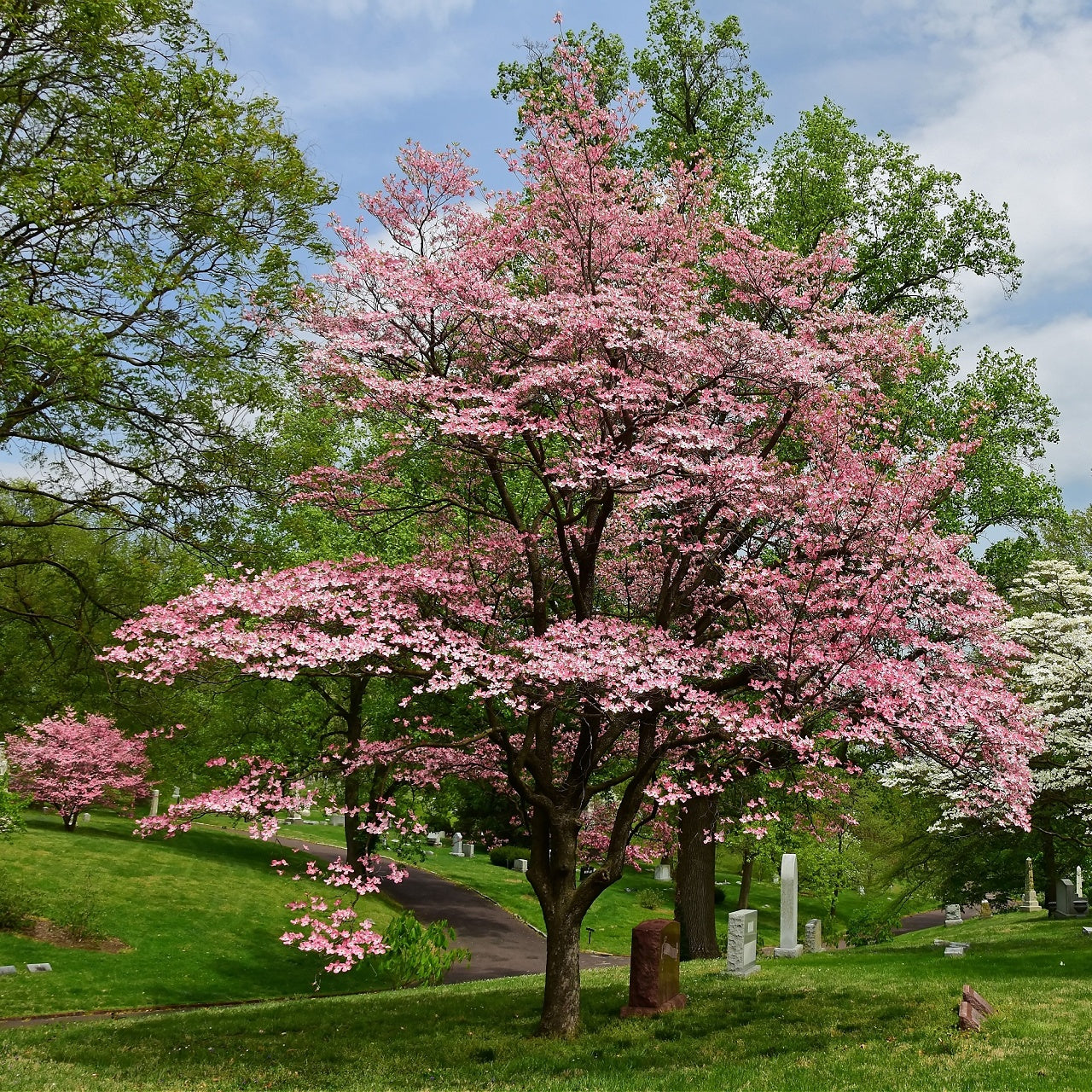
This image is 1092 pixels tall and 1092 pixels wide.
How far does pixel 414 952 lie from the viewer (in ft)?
73.2

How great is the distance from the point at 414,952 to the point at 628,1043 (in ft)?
35.8

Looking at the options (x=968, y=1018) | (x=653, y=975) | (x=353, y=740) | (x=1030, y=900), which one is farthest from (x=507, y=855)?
(x=968, y=1018)

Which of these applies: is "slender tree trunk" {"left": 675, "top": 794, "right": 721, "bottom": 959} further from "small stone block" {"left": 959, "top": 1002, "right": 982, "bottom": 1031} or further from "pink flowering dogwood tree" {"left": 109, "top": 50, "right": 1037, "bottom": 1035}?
"small stone block" {"left": 959, "top": 1002, "right": 982, "bottom": 1031}

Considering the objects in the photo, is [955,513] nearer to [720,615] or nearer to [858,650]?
[720,615]

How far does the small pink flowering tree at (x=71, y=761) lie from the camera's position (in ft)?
98.7

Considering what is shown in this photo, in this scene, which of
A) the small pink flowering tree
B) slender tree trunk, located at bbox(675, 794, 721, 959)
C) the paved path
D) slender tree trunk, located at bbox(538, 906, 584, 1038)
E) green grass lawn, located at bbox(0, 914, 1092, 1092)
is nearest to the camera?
green grass lawn, located at bbox(0, 914, 1092, 1092)

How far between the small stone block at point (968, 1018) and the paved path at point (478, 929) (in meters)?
14.6

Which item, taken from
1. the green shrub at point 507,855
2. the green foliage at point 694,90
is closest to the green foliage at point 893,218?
the green foliage at point 694,90

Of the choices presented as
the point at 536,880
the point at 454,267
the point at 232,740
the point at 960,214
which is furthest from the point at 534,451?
the point at 232,740

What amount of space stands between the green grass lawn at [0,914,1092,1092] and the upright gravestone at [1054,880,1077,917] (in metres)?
14.8

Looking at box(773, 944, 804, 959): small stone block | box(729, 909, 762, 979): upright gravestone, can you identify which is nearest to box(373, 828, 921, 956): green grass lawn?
box(773, 944, 804, 959): small stone block

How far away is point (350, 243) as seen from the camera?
14.3 metres

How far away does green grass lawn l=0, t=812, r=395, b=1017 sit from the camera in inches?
838

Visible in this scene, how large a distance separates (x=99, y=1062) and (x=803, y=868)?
30.5m
